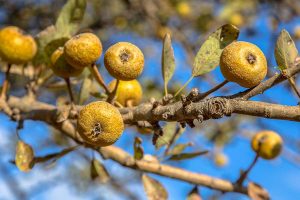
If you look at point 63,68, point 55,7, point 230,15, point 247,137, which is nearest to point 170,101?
point 63,68

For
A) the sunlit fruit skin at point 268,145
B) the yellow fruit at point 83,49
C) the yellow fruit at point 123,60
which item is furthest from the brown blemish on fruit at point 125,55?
the sunlit fruit skin at point 268,145

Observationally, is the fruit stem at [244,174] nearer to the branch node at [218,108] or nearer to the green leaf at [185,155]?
the green leaf at [185,155]

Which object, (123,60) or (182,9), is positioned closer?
(123,60)

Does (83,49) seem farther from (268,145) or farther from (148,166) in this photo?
(268,145)

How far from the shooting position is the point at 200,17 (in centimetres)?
462

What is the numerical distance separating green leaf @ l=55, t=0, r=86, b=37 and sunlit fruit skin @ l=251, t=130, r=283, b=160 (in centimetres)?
82

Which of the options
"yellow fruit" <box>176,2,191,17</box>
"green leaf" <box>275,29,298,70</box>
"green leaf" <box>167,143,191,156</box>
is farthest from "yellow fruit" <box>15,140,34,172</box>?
"yellow fruit" <box>176,2,191,17</box>

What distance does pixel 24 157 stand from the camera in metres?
1.56

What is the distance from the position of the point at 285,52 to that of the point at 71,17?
904 mm

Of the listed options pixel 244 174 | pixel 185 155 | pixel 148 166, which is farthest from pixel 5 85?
pixel 244 174

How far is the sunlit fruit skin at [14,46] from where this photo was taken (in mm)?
1607

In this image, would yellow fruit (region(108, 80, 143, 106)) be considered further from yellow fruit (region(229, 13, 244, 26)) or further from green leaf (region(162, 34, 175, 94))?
yellow fruit (region(229, 13, 244, 26))

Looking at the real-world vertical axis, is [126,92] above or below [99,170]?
above

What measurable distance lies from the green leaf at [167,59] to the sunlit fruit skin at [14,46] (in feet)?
1.86
